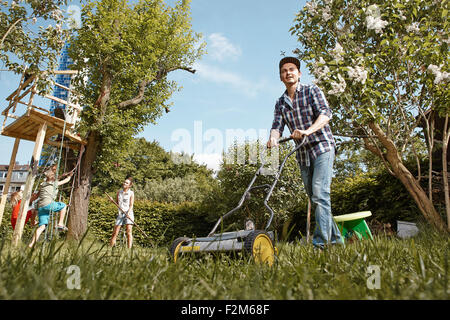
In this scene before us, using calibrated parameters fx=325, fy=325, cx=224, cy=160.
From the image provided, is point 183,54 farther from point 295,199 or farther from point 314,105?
point 314,105

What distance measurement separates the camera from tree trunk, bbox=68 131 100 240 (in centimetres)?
949

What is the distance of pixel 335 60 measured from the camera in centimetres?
498

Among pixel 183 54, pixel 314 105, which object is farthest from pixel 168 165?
pixel 314 105

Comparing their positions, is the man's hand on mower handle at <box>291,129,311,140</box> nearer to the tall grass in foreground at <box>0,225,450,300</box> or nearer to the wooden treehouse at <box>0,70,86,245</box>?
the tall grass in foreground at <box>0,225,450,300</box>

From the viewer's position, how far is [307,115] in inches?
133

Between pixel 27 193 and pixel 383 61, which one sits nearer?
pixel 383 61

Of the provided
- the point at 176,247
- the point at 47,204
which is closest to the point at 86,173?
the point at 47,204

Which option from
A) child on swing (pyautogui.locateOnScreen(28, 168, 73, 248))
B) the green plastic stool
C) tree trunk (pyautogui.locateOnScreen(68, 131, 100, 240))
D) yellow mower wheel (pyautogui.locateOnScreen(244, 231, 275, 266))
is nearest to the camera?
yellow mower wheel (pyautogui.locateOnScreen(244, 231, 275, 266))

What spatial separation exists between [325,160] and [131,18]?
31.3 feet

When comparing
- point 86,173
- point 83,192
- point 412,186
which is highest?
point 86,173

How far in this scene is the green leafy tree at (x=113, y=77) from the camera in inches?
380

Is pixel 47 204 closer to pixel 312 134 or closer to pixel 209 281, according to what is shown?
pixel 312 134

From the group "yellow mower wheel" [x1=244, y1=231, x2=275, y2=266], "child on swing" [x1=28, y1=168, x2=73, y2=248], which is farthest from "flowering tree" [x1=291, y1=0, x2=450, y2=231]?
"child on swing" [x1=28, y1=168, x2=73, y2=248]

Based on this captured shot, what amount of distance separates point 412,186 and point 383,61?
222cm
